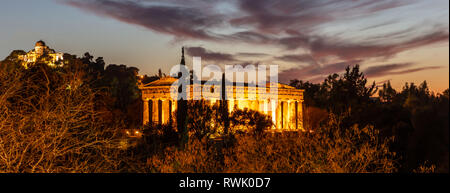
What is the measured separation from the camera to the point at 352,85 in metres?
57.0

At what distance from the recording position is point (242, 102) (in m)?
59.1

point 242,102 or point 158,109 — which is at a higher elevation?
point 242,102

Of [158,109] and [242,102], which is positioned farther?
[242,102]

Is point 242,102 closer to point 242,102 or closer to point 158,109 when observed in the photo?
point 242,102

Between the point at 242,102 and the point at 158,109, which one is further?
the point at 242,102

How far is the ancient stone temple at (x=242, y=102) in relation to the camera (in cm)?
5506

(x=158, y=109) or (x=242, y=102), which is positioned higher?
(x=242, y=102)

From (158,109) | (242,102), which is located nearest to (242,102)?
(242,102)

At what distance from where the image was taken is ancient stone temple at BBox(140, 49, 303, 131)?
55062mm
